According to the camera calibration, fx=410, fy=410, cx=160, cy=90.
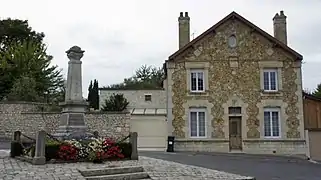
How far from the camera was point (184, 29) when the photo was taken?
25797mm

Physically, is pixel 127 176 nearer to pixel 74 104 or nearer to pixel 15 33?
pixel 74 104

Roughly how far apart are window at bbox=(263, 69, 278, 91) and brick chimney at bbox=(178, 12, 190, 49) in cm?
524

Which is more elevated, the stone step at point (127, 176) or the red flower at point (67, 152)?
the red flower at point (67, 152)

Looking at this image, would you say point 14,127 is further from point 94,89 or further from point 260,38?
point 260,38

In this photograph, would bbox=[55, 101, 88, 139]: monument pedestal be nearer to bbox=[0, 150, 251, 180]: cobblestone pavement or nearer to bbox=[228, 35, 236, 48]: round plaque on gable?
bbox=[0, 150, 251, 180]: cobblestone pavement

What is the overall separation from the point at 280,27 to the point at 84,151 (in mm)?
17189

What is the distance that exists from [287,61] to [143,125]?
9.64m

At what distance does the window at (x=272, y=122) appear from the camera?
961 inches

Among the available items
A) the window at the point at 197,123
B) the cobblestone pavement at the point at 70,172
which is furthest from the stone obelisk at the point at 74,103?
the window at the point at 197,123

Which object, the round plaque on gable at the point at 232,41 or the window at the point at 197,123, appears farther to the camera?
the round plaque on gable at the point at 232,41

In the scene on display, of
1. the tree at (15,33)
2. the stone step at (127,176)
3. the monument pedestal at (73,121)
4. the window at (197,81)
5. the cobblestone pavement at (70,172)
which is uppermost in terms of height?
the tree at (15,33)

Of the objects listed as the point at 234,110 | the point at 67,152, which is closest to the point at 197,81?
the point at 234,110

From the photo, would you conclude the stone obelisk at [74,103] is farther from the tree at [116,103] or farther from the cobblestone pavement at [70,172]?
the tree at [116,103]

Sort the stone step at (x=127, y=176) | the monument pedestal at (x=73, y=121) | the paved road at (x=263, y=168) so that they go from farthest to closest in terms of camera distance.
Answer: the monument pedestal at (x=73, y=121)
the paved road at (x=263, y=168)
the stone step at (x=127, y=176)
